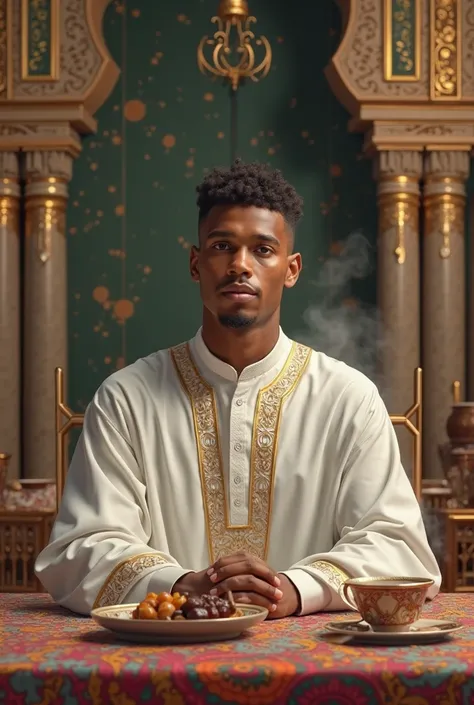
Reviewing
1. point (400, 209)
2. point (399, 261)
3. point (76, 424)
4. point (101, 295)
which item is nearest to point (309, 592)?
point (76, 424)

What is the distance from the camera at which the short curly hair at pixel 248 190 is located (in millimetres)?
2881

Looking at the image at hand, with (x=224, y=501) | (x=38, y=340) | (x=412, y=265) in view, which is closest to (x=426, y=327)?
(x=412, y=265)

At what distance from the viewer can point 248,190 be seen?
287cm

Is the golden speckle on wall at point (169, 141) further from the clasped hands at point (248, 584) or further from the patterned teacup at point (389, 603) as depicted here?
the patterned teacup at point (389, 603)

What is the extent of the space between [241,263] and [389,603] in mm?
1073

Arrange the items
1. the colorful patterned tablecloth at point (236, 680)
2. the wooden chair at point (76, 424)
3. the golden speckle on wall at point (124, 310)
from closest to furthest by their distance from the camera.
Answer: the colorful patterned tablecloth at point (236, 680)
the wooden chair at point (76, 424)
the golden speckle on wall at point (124, 310)

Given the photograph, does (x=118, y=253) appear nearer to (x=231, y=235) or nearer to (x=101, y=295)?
(x=101, y=295)

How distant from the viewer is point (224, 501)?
A: 286 centimetres

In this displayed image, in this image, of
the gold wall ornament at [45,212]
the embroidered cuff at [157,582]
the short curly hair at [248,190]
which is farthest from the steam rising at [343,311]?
the embroidered cuff at [157,582]

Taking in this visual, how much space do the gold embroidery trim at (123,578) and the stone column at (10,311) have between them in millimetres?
4902

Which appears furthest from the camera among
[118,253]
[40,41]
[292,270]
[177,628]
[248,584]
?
[118,253]

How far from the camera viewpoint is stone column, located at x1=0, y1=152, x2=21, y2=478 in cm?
730

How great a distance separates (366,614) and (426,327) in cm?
552

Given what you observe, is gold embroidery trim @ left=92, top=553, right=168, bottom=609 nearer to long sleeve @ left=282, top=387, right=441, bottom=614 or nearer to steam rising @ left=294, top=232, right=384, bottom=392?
long sleeve @ left=282, top=387, right=441, bottom=614
